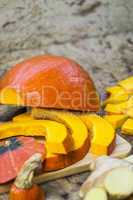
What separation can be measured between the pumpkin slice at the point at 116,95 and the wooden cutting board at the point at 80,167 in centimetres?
26

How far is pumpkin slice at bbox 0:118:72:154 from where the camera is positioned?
110cm

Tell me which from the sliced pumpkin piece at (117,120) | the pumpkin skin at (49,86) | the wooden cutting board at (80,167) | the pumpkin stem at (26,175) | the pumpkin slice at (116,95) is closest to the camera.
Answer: the pumpkin stem at (26,175)

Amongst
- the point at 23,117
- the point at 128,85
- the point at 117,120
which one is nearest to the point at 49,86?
the point at 23,117

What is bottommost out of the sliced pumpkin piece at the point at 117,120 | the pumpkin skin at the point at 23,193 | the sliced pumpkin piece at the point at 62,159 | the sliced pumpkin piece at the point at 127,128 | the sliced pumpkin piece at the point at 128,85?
the pumpkin skin at the point at 23,193

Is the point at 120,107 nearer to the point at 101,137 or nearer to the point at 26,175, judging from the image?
the point at 101,137

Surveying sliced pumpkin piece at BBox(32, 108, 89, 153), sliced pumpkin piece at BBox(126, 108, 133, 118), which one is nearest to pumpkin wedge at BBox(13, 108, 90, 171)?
sliced pumpkin piece at BBox(32, 108, 89, 153)

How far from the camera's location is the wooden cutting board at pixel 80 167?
1.08 m

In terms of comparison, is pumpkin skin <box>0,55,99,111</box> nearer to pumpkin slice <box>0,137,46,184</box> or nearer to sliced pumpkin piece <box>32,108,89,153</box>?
sliced pumpkin piece <box>32,108,89,153</box>

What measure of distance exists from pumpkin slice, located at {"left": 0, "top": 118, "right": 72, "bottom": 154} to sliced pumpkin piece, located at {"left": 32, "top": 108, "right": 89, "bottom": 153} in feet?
0.09

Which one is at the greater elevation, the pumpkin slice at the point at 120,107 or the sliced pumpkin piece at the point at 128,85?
the sliced pumpkin piece at the point at 128,85

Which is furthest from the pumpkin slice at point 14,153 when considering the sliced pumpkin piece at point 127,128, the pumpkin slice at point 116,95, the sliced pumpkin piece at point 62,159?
the pumpkin slice at point 116,95

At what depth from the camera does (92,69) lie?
1.79m

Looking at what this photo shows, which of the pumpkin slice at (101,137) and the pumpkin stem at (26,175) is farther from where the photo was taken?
the pumpkin slice at (101,137)

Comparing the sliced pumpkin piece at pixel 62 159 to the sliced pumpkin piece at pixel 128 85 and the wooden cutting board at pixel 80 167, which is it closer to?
the wooden cutting board at pixel 80 167
